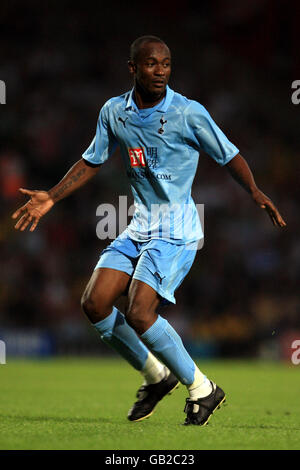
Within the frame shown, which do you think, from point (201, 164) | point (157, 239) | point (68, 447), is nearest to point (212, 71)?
point (201, 164)

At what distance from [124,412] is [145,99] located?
7.56 ft

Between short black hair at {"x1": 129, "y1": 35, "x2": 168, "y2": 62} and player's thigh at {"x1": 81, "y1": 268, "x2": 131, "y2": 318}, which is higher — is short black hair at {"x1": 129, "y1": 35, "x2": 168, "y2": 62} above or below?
above

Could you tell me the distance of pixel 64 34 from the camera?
1888cm

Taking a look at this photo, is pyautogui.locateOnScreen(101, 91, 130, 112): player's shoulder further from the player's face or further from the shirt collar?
the player's face

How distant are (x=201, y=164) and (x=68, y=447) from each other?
Answer: 12220 mm

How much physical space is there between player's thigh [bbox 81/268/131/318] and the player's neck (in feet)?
3.45

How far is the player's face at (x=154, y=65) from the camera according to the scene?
485cm

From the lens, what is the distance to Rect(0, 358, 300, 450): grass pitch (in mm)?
4145

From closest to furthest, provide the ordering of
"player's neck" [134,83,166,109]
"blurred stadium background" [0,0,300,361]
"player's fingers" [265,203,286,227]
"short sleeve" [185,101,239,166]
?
"player's fingers" [265,203,286,227] < "short sleeve" [185,101,239,166] < "player's neck" [134,83,166,109] < "blurred stadium background" [0,0,300,361]

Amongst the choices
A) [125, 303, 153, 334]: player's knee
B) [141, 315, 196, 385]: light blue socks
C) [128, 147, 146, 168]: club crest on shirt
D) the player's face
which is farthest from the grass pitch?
the player's face

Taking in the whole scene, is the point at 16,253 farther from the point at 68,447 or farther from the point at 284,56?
the point at 68,447

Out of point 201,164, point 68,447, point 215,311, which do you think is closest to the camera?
point 68,447

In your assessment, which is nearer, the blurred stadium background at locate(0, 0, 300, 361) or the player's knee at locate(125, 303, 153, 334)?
the player's knee at locate(125, 303, 153, 334)

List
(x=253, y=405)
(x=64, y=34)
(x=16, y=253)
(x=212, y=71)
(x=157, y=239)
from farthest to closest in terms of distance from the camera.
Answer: (x=64, y=34), (x=212, y=71), (x=16, y=253), (x=253, y=405), (x=157, y=239)
